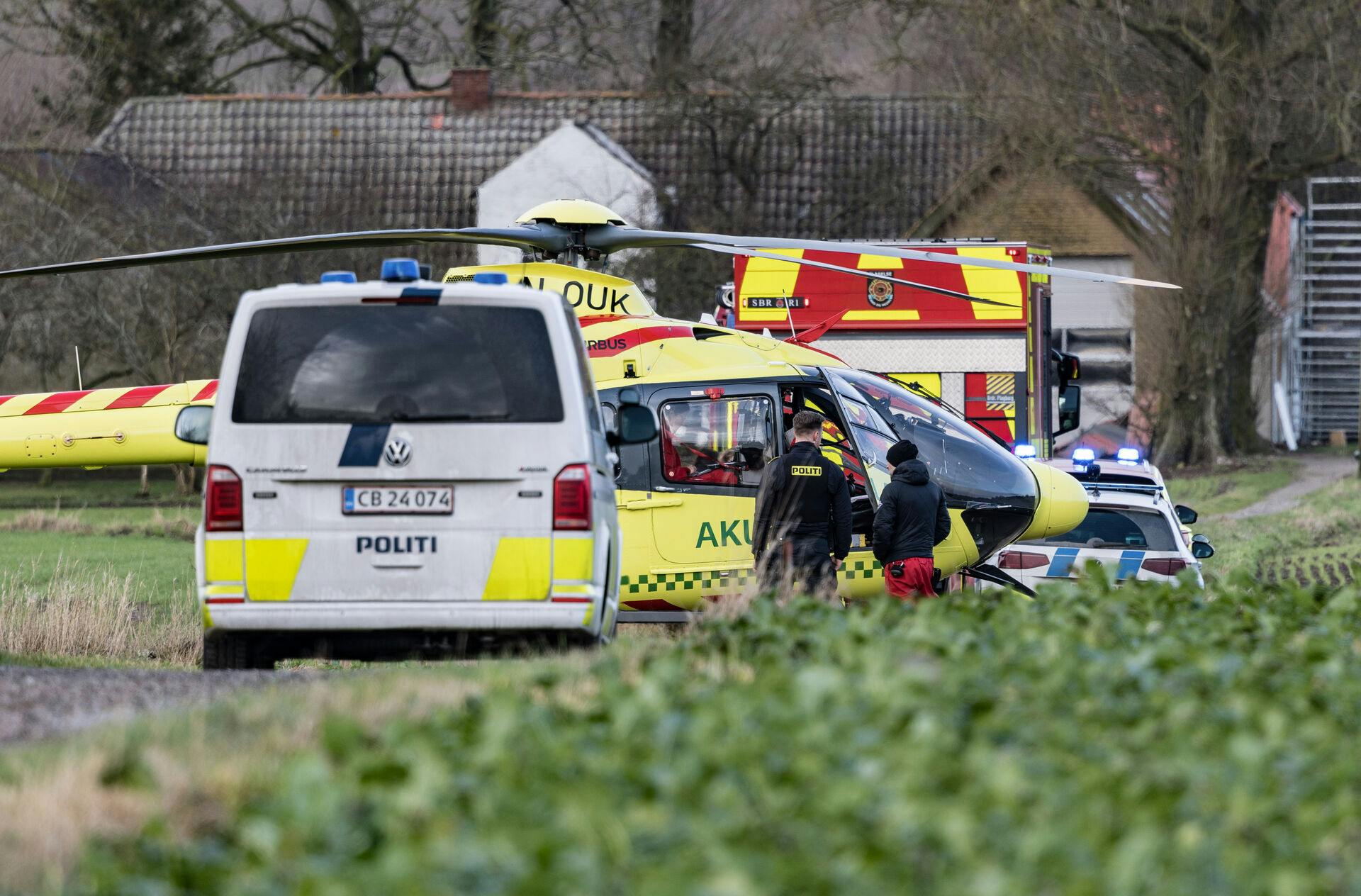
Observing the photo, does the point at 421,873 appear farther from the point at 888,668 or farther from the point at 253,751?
the point at 888,668

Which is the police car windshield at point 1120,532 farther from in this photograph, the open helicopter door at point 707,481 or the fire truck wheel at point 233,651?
the fire truck wheel at point 233,651

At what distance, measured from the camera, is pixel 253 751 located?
537 cm

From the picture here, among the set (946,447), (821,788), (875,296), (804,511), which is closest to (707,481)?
(804,511)

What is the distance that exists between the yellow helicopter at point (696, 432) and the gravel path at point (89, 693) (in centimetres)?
388

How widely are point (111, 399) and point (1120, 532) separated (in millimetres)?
7404

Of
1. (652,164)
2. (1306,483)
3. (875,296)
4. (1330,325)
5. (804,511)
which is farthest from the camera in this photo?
(1330,325)

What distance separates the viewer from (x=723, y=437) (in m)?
12.7

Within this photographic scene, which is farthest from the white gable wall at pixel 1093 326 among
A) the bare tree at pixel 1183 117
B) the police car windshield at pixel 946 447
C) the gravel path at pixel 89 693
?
the gravel path at pixel 89 693

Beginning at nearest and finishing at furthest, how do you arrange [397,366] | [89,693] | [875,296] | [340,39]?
1. [89,693]
2. [397,366]
3. [875,296]
4. [340,39]

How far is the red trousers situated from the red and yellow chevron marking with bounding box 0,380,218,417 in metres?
4.49

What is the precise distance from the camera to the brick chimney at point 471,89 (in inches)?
Result: 1892

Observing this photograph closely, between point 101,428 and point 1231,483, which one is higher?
point 101,428

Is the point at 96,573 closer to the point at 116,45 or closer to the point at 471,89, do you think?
the point at 471,89

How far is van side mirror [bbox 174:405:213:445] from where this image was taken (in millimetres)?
9320
